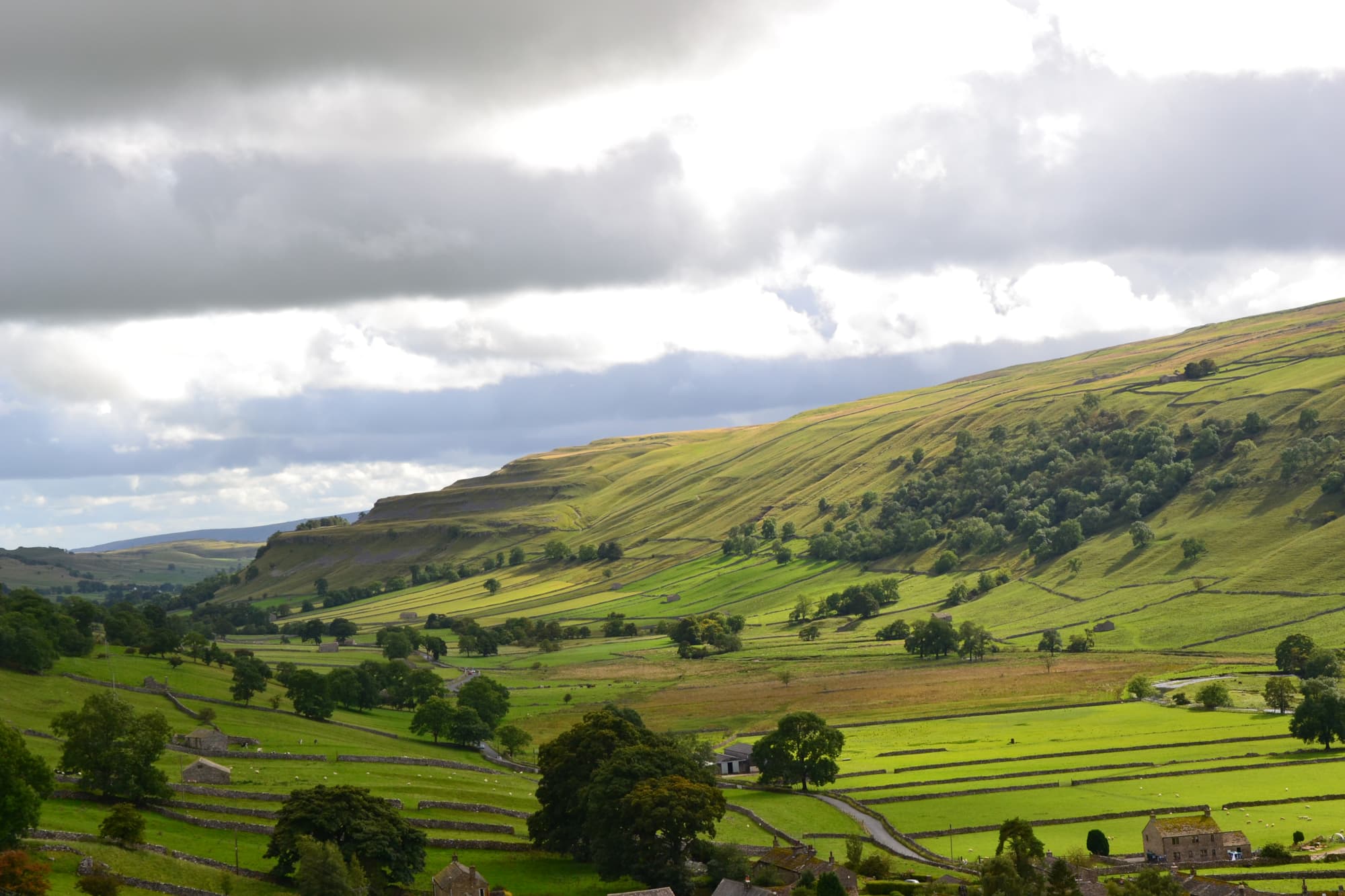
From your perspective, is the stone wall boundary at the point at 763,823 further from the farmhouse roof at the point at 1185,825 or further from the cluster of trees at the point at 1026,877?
the farmhouse roof at the point at 1185,825

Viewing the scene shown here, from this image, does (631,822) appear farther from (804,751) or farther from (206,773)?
(206,773)

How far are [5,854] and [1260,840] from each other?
71.9 m

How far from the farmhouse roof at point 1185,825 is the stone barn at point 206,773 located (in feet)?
211

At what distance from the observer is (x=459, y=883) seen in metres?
72.3

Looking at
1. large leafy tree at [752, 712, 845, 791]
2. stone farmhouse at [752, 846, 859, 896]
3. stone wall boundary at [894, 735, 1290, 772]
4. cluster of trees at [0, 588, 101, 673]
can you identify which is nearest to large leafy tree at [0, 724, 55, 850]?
stone farmhouse at [752, 846, 859, 896]

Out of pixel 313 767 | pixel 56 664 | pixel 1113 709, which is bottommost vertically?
pixel 1113 709

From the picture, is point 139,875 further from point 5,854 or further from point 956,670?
point 956,670

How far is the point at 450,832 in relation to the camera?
85500 mm

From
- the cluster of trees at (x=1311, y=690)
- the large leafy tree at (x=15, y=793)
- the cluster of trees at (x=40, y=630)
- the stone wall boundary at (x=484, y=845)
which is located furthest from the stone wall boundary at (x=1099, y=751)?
the cluster of trees at (x=40, y=630)

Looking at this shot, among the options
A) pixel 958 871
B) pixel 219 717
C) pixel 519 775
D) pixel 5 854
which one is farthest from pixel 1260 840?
pixel 219 717

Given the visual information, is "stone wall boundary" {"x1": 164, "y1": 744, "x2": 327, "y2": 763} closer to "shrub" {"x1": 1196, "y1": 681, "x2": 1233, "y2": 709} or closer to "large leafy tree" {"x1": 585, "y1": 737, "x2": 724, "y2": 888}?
"large leafy tree" {"x1": 585, "y1": 737, "x2": 724, "y2": 888}

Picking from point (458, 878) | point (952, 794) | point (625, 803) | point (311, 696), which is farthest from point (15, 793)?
point (952, 794)

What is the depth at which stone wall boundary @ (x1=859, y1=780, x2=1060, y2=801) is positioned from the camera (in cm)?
9919

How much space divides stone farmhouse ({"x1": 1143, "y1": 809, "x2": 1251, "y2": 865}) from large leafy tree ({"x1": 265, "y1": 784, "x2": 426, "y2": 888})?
150ft
